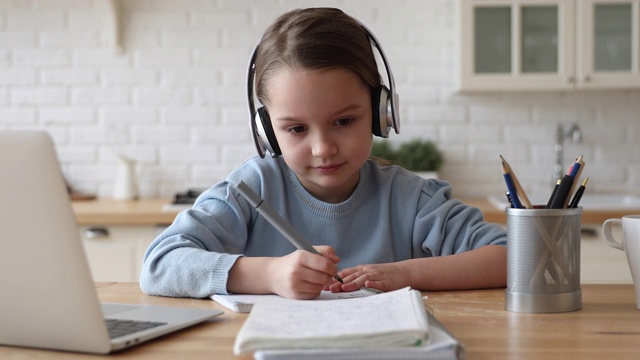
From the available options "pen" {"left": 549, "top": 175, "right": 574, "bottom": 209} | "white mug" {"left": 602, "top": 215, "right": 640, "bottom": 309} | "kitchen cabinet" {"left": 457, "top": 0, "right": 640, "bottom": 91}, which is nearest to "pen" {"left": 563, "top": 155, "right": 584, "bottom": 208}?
"pen" {"left": 549, "top": 175, "right": 574, "bottom": 209}

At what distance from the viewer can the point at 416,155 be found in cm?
351

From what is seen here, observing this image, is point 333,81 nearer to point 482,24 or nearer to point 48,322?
point 48,322

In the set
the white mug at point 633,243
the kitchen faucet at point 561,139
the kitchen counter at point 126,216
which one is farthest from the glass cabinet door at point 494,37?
the white mug at point 633,243

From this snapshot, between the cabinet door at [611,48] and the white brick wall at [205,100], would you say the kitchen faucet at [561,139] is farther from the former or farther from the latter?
the cabinet door at [611,48]

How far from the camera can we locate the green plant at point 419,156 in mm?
3510

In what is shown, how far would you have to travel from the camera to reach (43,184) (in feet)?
2.92

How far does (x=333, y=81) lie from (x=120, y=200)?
221cm

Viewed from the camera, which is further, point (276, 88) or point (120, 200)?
point (120, 200)

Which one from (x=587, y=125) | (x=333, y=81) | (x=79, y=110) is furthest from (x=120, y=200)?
(x=333, y=81)

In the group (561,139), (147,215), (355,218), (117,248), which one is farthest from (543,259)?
(561,139)

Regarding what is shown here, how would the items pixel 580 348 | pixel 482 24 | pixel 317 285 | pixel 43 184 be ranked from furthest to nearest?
1. pixel 482 24
2. pixel 317 285
3. pixel 580 348
4. pixel 43 184

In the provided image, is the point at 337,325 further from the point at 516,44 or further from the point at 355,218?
the point at 516,44

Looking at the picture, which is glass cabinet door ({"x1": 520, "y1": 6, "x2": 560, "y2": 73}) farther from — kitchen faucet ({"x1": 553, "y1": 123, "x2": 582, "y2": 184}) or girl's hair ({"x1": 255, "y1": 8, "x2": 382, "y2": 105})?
girl's hair ({"x1": 255, "y1": 8, "x2": 382, "y2": 105})

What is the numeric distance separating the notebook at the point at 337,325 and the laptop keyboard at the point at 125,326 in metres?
0.14
